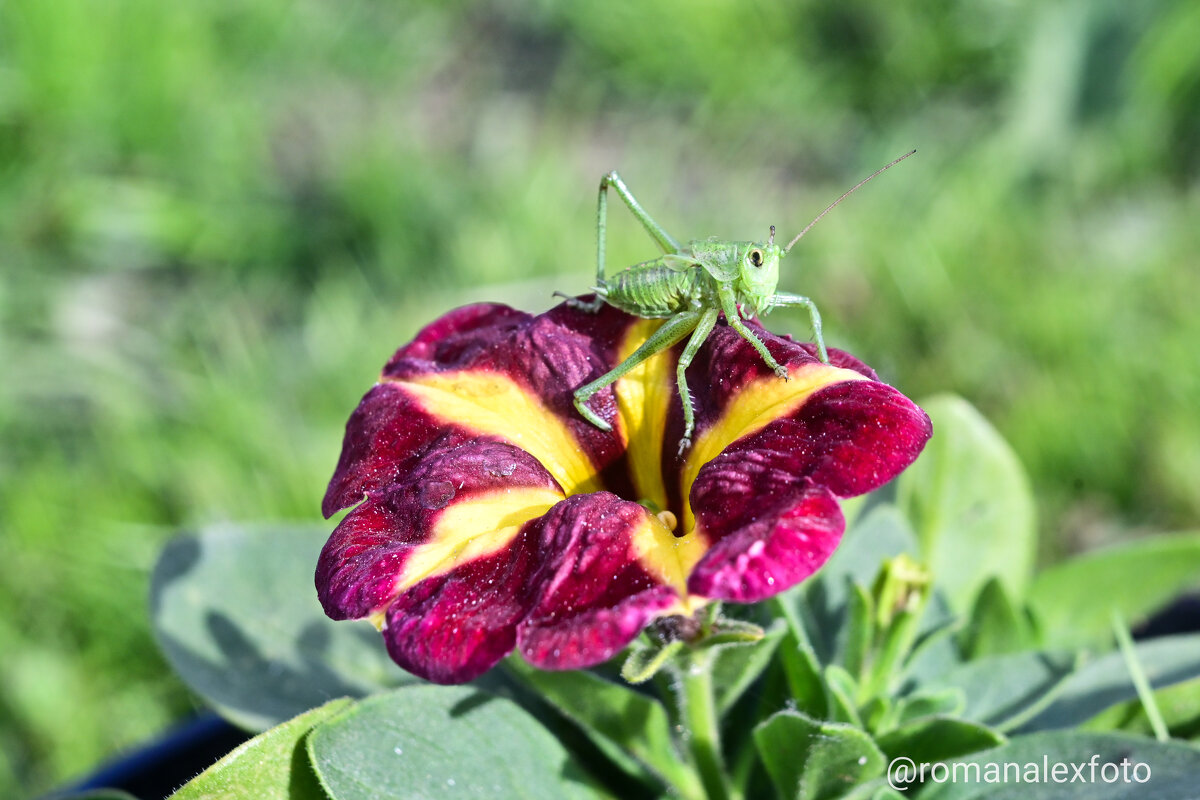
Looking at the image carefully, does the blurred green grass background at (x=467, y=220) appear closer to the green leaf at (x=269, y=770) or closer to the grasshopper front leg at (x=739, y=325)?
the grasshopper front leg at (x=739, y=325)

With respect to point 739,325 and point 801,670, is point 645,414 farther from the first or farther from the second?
point 801,670

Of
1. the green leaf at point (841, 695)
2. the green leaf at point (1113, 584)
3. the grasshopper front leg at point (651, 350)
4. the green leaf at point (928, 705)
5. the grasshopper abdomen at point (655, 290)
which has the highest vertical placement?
the grasshopper abdomen at point (655, 290)

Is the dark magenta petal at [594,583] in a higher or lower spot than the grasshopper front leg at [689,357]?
lower

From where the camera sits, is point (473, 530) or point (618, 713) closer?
point (473, 530)

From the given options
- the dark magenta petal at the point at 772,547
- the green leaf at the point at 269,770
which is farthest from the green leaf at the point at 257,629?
the dark magenta petal at the point at 772,547

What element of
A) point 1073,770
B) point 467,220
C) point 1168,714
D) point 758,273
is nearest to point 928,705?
point 1073,770

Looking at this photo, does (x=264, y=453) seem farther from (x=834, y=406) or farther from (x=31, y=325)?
(x=834, y=406)

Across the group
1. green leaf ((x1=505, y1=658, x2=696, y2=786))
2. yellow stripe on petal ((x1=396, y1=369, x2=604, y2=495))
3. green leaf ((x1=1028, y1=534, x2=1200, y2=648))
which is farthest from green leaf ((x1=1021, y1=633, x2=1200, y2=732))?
yellow stripe on petal ((x1=396, y1=369, x2=604, y2=495))

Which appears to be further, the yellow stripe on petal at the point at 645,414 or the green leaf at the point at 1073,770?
the yellow stripe on petal at the point at 645,414
